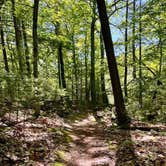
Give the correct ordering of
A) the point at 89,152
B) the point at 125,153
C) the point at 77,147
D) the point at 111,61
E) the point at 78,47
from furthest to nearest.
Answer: the point at 78,47
the point at 111,61
the point at 77,147
the point at 89,152
the point at 125,153

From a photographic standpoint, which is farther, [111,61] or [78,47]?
[78,47]

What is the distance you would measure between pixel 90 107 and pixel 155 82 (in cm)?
1042

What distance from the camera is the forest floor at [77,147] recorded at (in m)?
7.48

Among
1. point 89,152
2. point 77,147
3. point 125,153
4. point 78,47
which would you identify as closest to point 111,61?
point 77,147

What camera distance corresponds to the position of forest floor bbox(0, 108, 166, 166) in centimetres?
748

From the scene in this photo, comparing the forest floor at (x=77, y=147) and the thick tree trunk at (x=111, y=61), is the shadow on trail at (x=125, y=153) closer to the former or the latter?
the forest floor at (x=77, y=147)

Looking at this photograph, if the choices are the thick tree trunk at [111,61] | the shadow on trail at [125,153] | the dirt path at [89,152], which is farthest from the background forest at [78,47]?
the shadow on trail at [125,153]

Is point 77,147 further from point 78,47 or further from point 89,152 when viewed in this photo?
point 78,47

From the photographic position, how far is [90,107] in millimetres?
24422

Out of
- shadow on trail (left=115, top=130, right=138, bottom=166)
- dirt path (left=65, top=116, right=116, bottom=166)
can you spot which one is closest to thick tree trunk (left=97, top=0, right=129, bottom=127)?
dirt path (left=65, top=116, right=116, bottom=166)

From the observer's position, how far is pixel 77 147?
974cm

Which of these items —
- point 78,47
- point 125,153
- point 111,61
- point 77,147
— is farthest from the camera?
point 78,47

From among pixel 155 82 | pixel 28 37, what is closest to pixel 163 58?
pixel 155 82

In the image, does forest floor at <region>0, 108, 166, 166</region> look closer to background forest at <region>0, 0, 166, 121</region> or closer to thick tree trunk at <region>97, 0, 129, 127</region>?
thick tree trunk at <region>97, 0, 129, 127</region>
